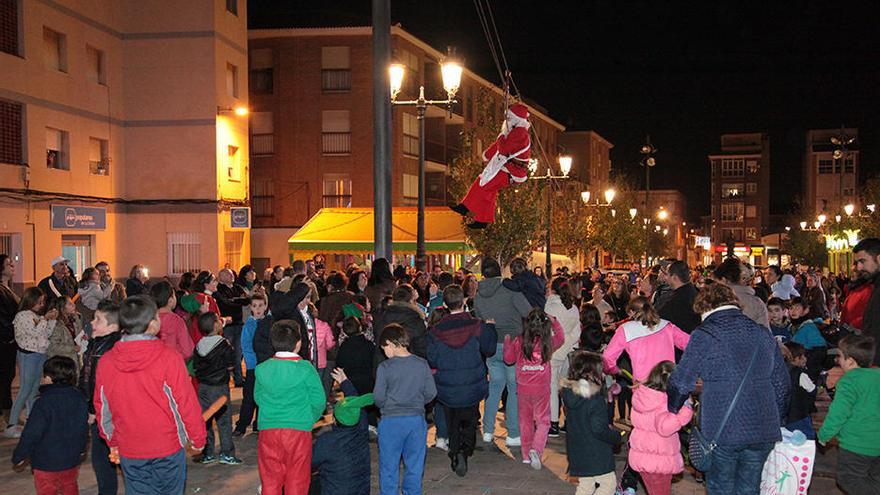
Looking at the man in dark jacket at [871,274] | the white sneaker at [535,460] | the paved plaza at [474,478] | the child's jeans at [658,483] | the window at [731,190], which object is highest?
the window at [731,190]

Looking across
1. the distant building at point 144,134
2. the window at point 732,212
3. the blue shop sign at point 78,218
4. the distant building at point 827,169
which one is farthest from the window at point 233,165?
the window at point 732,212

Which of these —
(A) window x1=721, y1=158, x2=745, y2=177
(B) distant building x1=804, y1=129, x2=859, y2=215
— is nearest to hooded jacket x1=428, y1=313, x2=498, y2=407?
(B) distant building x1=804, y1=129, x2=859, y2=215

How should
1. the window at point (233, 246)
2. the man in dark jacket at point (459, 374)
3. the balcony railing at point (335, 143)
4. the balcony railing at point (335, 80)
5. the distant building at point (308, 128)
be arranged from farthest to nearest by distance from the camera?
1. the balcony railing at point (335, 143)
2. the balcony railing at point (335, 80)
3. the distant building at point (308, 128)
4. the window at point (233, 246)
5. the man in dark jacket at point (459, 374)

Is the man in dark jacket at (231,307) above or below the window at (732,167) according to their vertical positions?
below

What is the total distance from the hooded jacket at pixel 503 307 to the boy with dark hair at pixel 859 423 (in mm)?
3822

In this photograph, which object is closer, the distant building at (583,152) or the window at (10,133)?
the window at (10,133)

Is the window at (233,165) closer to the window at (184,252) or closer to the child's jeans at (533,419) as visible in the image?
the window at (184,252)

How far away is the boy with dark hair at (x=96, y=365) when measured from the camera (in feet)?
21.0

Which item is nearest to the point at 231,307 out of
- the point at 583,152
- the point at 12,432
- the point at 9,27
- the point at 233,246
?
the point at 12,432

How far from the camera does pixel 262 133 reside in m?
36.9

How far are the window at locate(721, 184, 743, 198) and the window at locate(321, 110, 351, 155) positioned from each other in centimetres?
8193

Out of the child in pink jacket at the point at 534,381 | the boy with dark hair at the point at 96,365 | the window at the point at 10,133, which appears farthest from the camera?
the window at the point at 10,133

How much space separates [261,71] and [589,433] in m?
33.0

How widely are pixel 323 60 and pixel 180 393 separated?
107 ft
